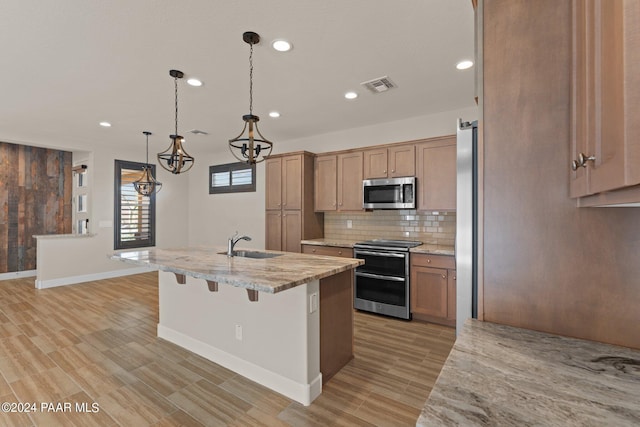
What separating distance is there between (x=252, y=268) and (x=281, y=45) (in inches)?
70.8

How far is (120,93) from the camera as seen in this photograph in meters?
3.30

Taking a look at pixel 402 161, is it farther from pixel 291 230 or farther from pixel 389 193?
pixel 291 230

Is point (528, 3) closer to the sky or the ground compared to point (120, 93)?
closer to the ground

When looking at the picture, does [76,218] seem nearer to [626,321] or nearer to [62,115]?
[62,115]

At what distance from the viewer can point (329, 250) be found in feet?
14.0

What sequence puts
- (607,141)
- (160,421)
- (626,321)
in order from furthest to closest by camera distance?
(160,421), (626,321), (607,141)

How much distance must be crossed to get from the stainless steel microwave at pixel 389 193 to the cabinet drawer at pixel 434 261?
0.69 meters

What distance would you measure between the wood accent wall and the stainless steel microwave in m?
6.64

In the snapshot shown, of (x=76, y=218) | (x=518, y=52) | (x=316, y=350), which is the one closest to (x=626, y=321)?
(x=518, y=52)

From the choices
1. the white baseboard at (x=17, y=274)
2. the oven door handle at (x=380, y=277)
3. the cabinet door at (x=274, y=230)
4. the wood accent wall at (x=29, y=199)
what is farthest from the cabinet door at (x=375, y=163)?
the white baseboard at (x=17, y=274)

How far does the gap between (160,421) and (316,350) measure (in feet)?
3.61

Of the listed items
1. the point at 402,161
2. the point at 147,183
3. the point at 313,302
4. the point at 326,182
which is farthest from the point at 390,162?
the point at 147,183

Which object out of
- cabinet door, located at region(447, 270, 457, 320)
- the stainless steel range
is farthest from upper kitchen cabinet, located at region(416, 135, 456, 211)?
cabinet door, located at region(447, 270, 457, 320)

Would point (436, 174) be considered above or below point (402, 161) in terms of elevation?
below
